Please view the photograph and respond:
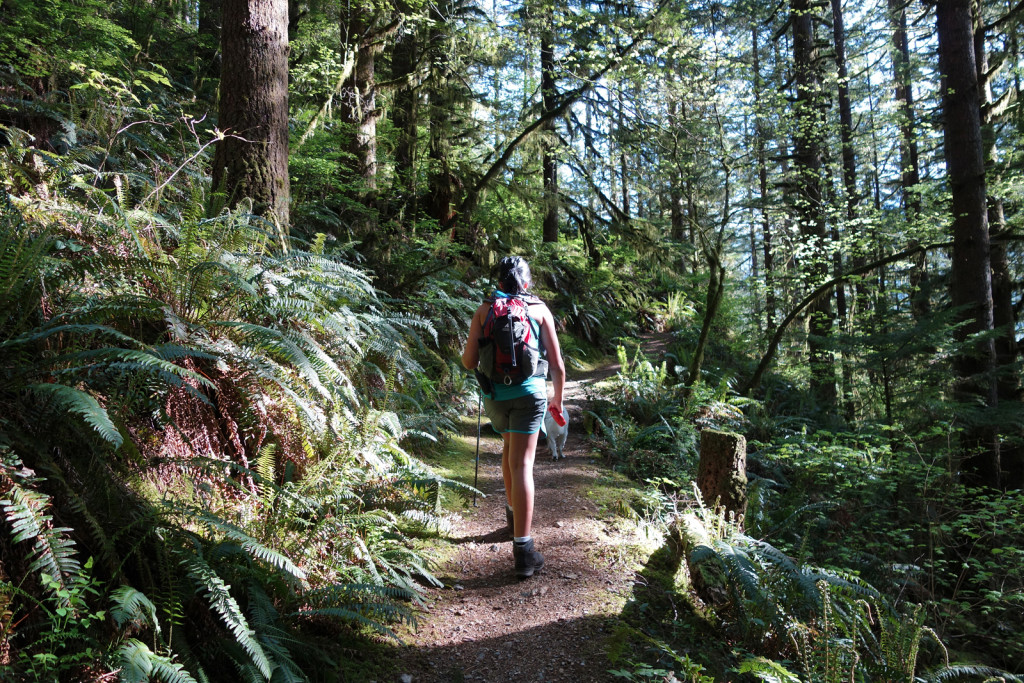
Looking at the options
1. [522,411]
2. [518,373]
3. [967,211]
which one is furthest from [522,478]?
[967,211]

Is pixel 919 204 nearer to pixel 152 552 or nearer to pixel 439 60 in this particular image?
pixel 439 60

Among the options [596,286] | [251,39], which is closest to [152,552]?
[251,39]

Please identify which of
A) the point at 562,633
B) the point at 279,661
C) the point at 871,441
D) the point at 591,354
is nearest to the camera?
the point at 279,661

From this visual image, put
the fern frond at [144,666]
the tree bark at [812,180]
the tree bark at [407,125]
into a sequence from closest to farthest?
the fern frond at [144,666] < the tree bark at [407,125] < the tree bark at [812,180]

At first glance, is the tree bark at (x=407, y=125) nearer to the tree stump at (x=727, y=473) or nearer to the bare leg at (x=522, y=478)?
the tree stump at (x=727, y=473)

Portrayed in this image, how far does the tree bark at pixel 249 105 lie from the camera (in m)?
5.70

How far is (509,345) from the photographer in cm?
386

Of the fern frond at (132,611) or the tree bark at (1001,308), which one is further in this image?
the tree bark at (1001,308)

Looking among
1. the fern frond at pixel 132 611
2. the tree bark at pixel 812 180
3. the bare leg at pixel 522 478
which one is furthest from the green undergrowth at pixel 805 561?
the tree bark at pixel 812 180

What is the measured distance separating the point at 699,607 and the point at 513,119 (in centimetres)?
914

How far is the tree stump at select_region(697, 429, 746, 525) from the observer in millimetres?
5191

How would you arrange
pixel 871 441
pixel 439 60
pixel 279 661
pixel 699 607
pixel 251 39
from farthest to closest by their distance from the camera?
pixel 439 60 < pixel 871 441 < pixel 251 39 < pixel 699 607 < pixel 279 661

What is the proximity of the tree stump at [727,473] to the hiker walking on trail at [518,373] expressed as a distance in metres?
1.95

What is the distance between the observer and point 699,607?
4.08 meters
